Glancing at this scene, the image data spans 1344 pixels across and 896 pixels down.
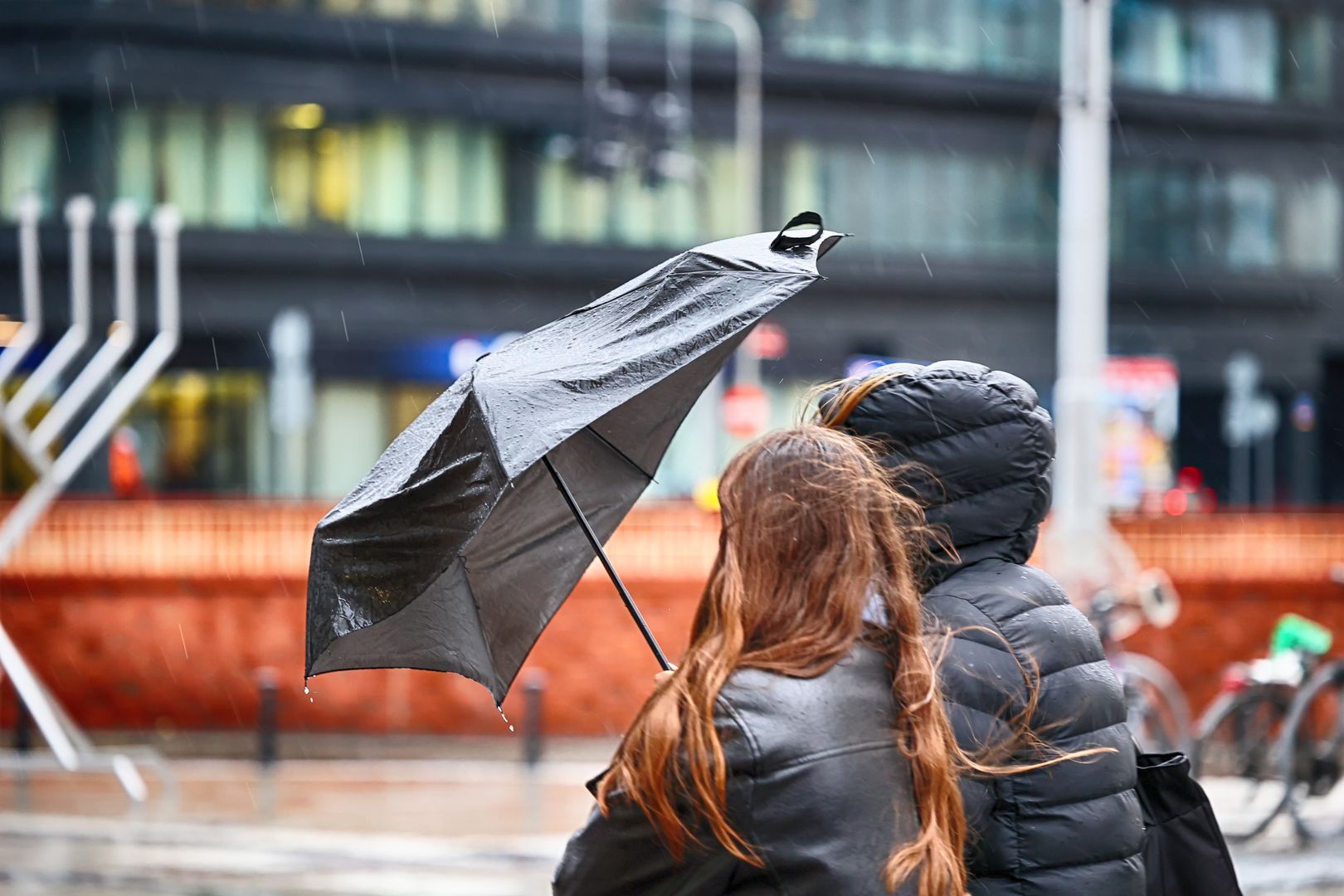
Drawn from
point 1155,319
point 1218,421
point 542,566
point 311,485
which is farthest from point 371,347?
point 542,566

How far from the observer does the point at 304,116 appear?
37.0 meters

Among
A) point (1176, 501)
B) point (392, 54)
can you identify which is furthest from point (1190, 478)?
point (392, 54)

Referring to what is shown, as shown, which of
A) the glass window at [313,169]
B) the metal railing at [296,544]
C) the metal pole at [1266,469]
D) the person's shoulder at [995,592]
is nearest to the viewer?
the person's shoulder at [995,592]

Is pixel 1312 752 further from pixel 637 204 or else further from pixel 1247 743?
pixel 637 204

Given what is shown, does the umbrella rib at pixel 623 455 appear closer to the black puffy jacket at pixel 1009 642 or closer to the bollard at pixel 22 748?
the black puffy jacket at pixel 1009 642

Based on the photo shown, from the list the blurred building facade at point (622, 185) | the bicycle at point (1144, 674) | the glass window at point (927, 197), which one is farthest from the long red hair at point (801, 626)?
the glass window at point (927, 197)

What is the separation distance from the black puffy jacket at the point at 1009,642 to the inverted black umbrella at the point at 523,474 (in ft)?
1.11

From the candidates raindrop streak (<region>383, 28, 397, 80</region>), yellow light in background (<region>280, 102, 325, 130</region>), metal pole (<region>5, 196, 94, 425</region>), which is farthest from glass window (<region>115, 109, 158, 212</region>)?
metal pole (<region>5, 196, 94, 425</region>)

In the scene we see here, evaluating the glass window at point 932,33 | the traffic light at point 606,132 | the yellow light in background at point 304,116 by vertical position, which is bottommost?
the traffic light at point 606,132

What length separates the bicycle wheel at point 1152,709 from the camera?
10031mm

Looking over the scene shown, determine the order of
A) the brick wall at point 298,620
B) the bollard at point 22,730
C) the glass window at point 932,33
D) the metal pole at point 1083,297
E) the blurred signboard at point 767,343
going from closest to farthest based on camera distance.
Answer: the bollard at point 22,730
the metal pole at point 1083,297
the brick wall at point 298,620
the blurred signboard at point 767,343
the glass window at point 932,33

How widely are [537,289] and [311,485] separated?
654 centimetres

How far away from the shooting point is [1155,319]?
4391 centimetres

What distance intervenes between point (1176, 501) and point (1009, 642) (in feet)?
122
